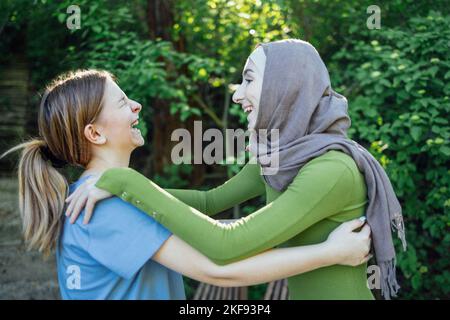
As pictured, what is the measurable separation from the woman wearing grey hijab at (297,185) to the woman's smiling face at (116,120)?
246 mm

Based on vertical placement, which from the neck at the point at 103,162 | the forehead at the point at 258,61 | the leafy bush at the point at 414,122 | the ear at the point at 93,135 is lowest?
the leafy bush at the point at 414,122

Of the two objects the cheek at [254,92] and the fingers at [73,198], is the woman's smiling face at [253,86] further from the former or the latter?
the fingers at [73,198]

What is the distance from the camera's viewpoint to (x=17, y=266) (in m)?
4.29

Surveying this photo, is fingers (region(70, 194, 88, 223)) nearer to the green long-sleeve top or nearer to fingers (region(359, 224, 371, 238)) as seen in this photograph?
the green long-sleeve top

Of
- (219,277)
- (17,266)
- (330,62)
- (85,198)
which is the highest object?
(85,198)

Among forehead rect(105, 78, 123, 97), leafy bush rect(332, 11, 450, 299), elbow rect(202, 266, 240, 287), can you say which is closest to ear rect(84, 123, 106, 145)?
forehead rect(105, 78, 123, 97)

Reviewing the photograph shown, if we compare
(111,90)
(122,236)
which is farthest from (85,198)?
(111,90)

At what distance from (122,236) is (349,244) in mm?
715

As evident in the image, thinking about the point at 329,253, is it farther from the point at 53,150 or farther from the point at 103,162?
the point at 53,150

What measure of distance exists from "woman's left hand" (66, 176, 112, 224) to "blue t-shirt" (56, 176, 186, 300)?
0.09ft

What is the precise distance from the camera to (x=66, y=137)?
78.0 inches

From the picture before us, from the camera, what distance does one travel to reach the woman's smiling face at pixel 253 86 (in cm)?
195

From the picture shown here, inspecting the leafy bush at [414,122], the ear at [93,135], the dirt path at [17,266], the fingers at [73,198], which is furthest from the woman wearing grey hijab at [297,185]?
the dirt path at [17,266]
